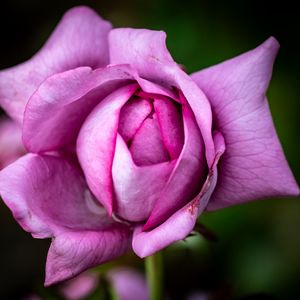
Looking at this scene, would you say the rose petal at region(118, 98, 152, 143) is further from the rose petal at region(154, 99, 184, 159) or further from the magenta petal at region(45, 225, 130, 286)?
the magenta petal at region(45, 225, 130, 286)

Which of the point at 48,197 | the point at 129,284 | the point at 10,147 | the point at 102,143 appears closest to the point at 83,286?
the point at 129,284

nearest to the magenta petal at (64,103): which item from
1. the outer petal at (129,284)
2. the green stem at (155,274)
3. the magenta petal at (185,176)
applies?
the magenta petal at (185,176)

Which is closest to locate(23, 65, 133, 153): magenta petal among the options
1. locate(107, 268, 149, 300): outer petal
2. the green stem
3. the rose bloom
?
the rose bloom

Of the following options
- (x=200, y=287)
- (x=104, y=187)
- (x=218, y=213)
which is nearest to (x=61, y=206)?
(x=104, y=187)

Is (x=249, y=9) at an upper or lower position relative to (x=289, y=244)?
upper

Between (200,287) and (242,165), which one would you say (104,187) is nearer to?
(242,165)

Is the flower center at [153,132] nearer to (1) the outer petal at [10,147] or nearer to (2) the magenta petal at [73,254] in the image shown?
(2) the magenta petal at [73,254]
